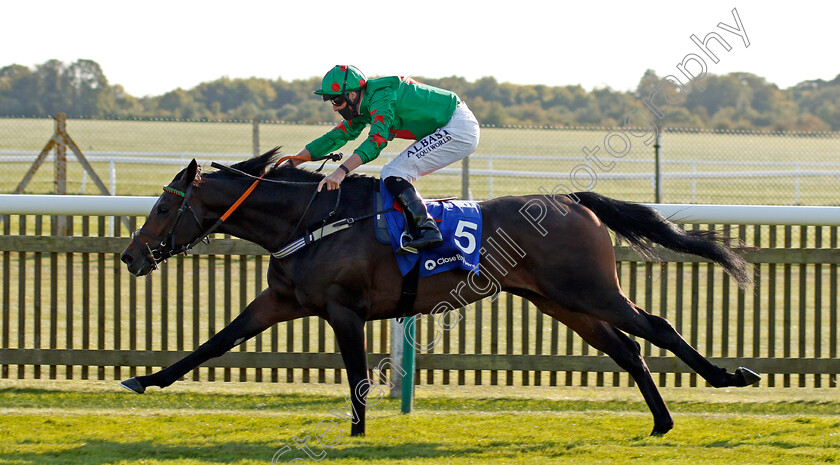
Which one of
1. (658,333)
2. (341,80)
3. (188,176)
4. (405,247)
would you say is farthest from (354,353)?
(658,333)

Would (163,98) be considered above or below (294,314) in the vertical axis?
above

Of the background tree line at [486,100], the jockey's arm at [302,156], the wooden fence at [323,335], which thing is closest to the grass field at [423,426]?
the wooden fence at [323,335]

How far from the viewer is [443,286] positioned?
511 centimetres

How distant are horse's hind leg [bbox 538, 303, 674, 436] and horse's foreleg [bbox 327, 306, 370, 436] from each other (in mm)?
1137

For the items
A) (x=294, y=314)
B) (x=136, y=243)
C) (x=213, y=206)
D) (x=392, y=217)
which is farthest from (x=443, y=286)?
(x=136, y=243)

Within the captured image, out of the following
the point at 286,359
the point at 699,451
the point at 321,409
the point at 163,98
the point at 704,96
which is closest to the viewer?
the point at 699,451

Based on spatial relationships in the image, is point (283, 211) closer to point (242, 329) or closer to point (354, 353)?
point (242, 329)

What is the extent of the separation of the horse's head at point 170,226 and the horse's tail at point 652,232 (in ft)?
7.22

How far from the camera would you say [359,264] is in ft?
16.2

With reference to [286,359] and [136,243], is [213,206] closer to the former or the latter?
[136,243]

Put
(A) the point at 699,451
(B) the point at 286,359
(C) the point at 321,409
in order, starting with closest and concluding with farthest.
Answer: (A) the point at 699,451, (C) the point at 321,409, (B) the point at 286,359

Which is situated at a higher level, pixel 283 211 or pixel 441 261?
pixel 283 211

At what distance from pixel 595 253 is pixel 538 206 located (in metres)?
0.41

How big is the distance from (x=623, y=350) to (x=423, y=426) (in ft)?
4.00
